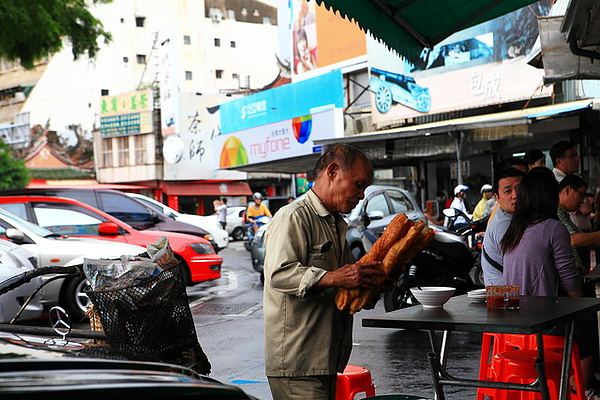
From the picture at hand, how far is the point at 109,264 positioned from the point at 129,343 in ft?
1.35

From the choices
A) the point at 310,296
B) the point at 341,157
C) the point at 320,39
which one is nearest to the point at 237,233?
the point at 320,39

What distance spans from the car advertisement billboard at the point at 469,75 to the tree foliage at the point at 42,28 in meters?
8.61

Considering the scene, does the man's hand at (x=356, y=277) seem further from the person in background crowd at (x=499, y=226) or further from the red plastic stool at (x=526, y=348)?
the person in background crowd at (x=499, y=226)

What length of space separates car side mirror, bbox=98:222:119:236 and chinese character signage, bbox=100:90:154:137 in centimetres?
4099

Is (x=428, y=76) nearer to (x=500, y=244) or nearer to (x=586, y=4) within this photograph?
(x=586, y=4)

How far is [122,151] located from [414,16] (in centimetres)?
4873

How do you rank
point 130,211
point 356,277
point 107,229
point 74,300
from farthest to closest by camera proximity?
point 130,211, point 107,229, point 74,300, point 356,277

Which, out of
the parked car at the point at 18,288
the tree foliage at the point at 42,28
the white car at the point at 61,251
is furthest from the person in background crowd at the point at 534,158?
the tree foliage at the point at 42,28

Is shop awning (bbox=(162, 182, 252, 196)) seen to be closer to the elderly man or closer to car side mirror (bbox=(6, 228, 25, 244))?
car side mirror (bbox=(6, 228, 25, 244))

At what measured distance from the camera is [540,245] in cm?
470

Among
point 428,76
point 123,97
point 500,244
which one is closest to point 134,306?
point 500,244

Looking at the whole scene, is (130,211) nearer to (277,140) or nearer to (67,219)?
(67,219)

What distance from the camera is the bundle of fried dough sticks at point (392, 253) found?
118 inches

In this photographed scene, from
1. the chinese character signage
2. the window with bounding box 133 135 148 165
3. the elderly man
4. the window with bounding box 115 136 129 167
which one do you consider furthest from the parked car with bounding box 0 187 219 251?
the window with bounding box 115 136 129 167
